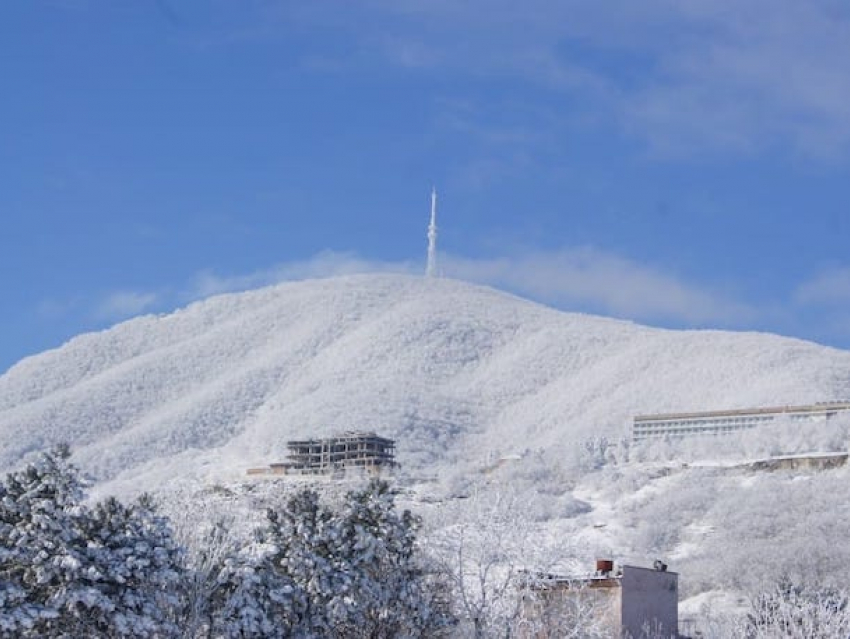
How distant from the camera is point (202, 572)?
106 ft

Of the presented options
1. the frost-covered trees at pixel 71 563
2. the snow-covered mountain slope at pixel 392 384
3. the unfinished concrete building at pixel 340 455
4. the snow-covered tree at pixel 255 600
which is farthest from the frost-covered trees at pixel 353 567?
the snow-covered mountain slope at pixel 392 384

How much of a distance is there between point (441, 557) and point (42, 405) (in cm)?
13322

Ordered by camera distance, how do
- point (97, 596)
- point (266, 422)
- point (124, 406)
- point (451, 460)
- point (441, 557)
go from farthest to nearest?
point (124, 406)
point (266, 422)
point (451, 460)
point (441, 557)
point (97, 596)

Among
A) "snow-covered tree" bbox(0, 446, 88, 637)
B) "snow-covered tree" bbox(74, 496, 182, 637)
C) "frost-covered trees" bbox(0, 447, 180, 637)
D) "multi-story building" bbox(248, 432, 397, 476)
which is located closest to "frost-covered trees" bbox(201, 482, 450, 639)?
"snow-covered tree" bbox(74, 496, 182, 637)

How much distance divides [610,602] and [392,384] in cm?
11902

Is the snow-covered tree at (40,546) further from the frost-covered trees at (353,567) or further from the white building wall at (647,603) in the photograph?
the white building wall at (647,603)

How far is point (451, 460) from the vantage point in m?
133

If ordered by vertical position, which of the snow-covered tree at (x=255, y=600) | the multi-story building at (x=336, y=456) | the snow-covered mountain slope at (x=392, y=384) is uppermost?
the snow-covered mountain slope at (x=392, y=384)

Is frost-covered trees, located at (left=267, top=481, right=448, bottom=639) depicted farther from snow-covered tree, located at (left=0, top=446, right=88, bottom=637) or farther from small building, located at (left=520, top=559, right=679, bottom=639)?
snow-covered tree, located at (left=0, top=446, right=88, bottom=637)

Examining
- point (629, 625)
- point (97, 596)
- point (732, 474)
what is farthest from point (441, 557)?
point (732, 474)

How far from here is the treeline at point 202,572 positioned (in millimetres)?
29156

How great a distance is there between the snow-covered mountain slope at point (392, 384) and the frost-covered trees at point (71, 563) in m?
93.9

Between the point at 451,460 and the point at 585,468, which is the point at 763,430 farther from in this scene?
the point at 451,460

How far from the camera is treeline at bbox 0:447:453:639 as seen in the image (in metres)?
29.2
